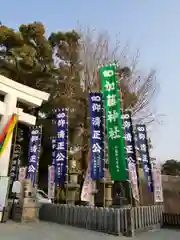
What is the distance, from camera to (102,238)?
747 cm

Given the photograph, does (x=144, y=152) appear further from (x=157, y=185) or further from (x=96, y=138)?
(x=96, y=138)

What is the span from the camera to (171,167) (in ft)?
122

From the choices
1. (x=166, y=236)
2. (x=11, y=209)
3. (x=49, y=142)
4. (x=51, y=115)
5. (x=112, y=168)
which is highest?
(x=51, y=115)

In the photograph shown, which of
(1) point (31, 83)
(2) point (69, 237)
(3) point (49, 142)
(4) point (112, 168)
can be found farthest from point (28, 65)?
(2) point (69, 237)

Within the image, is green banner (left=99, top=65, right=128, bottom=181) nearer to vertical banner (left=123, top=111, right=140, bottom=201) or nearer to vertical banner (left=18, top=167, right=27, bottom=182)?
vertical banner (left=123, top=111, right=140, bottom=201)

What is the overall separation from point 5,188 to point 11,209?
1.24 metres

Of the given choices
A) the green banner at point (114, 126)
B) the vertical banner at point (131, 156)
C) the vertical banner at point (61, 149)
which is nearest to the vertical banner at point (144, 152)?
the vertical banner at point (131, 156)

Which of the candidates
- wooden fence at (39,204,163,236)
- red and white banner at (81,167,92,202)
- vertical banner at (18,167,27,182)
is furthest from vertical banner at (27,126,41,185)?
red and white banner at (81,167,92,202)

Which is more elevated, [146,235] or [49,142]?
[49,142]

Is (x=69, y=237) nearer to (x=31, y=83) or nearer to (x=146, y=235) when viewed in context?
(x=146, y=235)

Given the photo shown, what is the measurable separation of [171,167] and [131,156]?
2820 centimetres

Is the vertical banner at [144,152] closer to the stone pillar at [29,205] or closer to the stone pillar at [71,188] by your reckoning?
the stone pillar at [71,188]

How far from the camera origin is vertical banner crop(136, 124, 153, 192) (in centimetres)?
1210

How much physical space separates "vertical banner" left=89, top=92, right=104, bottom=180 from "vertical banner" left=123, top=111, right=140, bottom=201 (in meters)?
1.76
